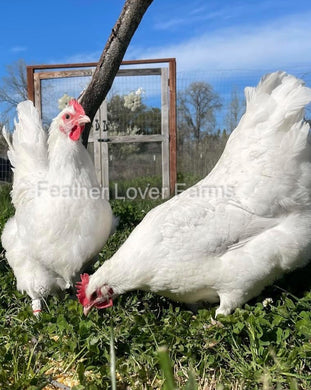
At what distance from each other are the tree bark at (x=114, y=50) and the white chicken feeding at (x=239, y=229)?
1.45 metres

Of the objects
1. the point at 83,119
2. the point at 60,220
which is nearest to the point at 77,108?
the point at 83,119

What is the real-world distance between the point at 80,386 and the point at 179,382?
1.56 ft

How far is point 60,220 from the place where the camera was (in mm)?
2547

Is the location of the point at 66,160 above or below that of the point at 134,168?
above

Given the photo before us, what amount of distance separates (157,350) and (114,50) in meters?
2.73

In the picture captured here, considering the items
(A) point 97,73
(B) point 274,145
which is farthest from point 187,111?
(B) point 274,145

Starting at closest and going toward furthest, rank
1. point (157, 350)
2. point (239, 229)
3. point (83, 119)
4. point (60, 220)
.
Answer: point (157, 350)
point (239, 229)
point (60, 220)
point (83, 119)

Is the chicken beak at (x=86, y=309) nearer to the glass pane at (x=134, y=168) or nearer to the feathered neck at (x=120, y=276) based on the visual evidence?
the feathered neck at (x=120, y=276)

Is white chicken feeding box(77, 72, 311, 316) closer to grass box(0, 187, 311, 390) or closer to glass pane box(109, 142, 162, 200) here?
grass box(0, 187, 311, 390)

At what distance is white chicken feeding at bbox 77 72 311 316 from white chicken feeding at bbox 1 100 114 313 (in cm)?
26

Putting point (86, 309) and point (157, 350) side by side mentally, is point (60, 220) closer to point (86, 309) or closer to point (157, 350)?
point (86, 309)

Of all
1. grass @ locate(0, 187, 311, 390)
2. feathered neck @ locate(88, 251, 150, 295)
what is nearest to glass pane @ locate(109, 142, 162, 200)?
feathered neck @ locate(88, 251, 150, 295)

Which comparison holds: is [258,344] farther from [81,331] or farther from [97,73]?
[97,73]

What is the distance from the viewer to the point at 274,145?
8.41 ft
